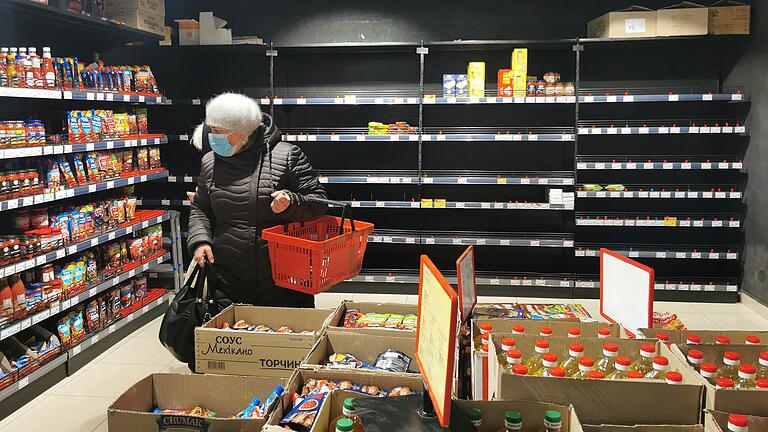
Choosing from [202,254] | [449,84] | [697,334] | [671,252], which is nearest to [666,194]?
[671,252]

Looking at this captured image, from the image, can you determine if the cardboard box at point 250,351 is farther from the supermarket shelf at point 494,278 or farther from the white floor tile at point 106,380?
the supermarket shelf at point 494,278

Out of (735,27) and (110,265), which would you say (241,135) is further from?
(735,27)

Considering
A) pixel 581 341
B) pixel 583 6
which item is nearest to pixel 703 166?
pixel 583 6

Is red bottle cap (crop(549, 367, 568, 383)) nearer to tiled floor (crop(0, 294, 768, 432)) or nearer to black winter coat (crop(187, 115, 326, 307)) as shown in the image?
black winter coat (crop(187, 115, 326, 307))

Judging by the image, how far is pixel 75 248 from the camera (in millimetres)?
4246

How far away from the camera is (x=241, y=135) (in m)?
3.10

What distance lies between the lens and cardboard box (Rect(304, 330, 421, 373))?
2387mm

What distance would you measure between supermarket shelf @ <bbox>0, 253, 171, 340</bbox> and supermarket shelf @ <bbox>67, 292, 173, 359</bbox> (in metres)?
0.28

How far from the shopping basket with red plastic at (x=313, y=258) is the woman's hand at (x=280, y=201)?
0.34 feet

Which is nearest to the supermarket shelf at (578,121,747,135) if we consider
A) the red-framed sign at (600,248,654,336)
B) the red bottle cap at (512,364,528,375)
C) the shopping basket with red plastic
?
the red-framed sign at (600,248,654,336)

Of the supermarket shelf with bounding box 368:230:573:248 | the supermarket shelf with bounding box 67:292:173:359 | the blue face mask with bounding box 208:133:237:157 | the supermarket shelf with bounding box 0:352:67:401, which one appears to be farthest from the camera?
the supermarket shelf with bounding box 368:230:573:248

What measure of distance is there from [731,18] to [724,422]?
5434mm

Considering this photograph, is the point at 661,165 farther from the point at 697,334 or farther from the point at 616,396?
the point at 616,396

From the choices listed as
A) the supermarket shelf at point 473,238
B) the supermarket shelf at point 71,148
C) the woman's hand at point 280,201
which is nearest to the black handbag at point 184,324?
the woman's hand at point 280,201
